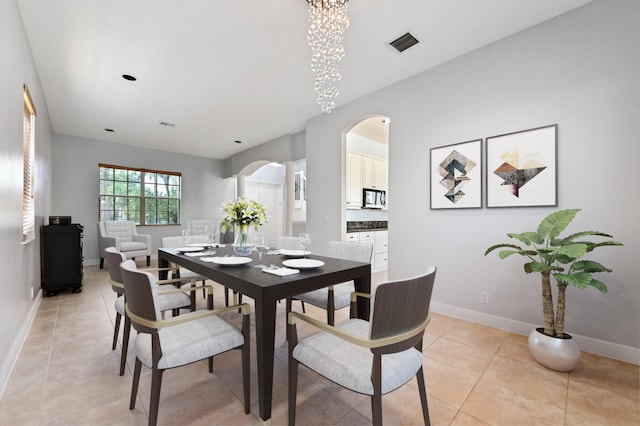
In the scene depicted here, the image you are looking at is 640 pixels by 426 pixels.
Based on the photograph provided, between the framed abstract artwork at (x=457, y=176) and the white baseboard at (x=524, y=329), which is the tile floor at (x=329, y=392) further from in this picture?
the framed abstract artwork at (x=457, y=176)

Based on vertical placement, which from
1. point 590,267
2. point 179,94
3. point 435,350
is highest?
point 179,94

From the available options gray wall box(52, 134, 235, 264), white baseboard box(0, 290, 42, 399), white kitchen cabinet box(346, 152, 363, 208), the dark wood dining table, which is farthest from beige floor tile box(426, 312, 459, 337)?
gray wall box(52, 134, 235, 264)

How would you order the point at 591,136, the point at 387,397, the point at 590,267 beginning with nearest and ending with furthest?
the point at 387,397 → the point at 590,267 → the point at 591,136

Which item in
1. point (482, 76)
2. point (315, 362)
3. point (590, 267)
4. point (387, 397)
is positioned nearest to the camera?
point (315, 362)

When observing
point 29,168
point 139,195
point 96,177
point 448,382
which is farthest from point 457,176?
point 96,177

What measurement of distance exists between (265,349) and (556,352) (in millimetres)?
1988

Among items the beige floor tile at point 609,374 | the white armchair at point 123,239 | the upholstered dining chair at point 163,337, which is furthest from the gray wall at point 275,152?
the beige floor tile at point 609,374

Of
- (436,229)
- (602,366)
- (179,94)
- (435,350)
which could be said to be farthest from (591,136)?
(179,94)

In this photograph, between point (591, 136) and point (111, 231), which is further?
point (111, 231)

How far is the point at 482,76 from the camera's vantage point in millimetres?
2711

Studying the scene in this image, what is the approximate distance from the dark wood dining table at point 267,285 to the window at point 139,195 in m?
5.64

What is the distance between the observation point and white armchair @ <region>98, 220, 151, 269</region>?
5262 mm

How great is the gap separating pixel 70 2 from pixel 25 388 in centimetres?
282

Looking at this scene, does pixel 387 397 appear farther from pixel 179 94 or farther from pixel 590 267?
pixel 179 94
